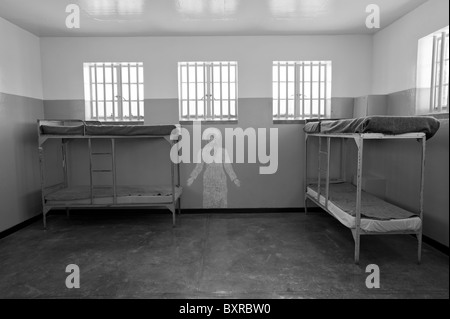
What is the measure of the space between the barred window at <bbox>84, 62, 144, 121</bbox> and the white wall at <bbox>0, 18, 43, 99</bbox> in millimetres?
835

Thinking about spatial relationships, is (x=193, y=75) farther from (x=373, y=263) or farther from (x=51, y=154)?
(x=373, y=263)

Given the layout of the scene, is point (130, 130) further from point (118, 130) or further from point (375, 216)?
point (375, 216)

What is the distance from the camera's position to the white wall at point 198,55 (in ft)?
16.3

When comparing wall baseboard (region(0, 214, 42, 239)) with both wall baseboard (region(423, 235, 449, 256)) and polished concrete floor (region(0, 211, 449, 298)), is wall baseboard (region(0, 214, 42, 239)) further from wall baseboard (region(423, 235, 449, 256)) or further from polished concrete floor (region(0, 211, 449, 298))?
wall baseboard (region(423, 235, 449, 256))

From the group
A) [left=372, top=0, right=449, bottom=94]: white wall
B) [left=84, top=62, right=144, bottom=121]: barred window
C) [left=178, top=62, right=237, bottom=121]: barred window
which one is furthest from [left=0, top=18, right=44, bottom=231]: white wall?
[left=372, top=0, right=449, bottom=94]: white wall

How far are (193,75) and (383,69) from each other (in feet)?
11.0

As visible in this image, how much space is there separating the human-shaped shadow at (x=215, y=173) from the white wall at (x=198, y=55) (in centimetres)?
108

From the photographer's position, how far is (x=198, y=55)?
4.97 m

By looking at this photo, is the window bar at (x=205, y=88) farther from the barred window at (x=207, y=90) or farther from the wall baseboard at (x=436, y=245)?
the wall baseboard at (x=436, y=245)

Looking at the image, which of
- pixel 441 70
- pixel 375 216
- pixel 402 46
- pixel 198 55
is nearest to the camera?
pixel 375 216

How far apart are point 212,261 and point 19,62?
177 inches

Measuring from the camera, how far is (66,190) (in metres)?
4.81

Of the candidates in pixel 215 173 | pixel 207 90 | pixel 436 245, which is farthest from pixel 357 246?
pixel 207 90

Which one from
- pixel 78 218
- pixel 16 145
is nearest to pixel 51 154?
pixel 16 145
